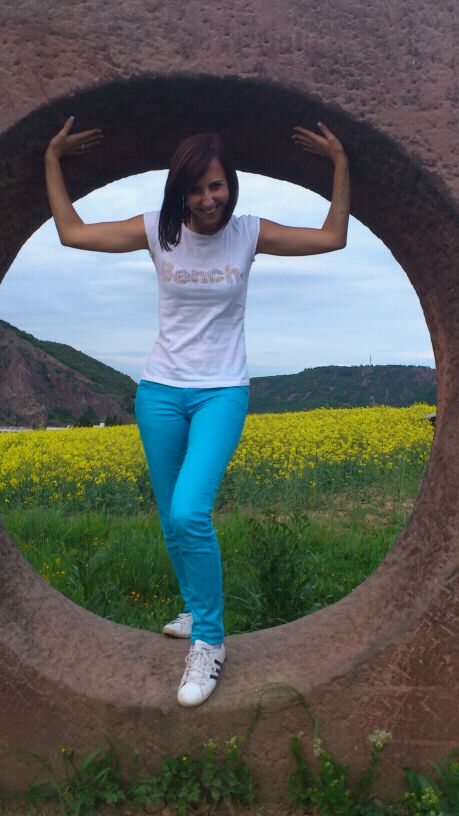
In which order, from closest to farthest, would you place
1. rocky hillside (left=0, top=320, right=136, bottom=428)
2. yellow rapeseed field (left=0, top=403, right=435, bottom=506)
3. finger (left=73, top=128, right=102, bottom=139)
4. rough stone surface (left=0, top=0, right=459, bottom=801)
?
rough stone surface (left=0, top=0, right=459, bottom=801), finger (left=73, top=128, right=102, bottom=139), yellow rapeseed field (left=0, top=403, right=435, bottom=506), rocky hillside (left=0, top=320, right=136, bottom=428)

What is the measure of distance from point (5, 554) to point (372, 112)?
204 cm

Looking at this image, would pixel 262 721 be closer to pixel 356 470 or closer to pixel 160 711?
pixel 160 711

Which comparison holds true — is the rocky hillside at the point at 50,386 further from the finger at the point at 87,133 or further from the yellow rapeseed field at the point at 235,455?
the finger at the point at 87,133

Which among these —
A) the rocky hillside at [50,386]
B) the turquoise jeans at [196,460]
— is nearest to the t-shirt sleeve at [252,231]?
the turquoise jeans at [196,460]

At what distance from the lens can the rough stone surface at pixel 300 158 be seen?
2.52 metres

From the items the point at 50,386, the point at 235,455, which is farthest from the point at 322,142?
the point at 50,386

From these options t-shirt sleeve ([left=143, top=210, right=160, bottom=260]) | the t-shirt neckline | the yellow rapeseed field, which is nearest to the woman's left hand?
the t-shirt neckline

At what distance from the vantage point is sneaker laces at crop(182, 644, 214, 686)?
258cm

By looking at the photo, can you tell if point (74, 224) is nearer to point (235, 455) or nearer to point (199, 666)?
point (199, 666)

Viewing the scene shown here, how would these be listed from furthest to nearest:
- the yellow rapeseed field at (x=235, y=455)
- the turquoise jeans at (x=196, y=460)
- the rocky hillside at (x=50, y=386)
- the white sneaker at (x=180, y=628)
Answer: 1. the rocky hillside at (x=50, y=386)
2. the yellow rapeseed field at (x=235, y=455)
3. the white sneaker at (x=180, y=628)
4. the turquoise jeans at (x=196, y=460)

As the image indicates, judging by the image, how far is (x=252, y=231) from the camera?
2.61 m

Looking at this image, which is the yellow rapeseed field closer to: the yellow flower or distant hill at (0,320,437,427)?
the yellow flower

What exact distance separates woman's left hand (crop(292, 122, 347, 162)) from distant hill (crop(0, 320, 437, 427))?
21652mm

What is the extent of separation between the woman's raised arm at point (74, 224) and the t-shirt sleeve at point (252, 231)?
347 millimetres
